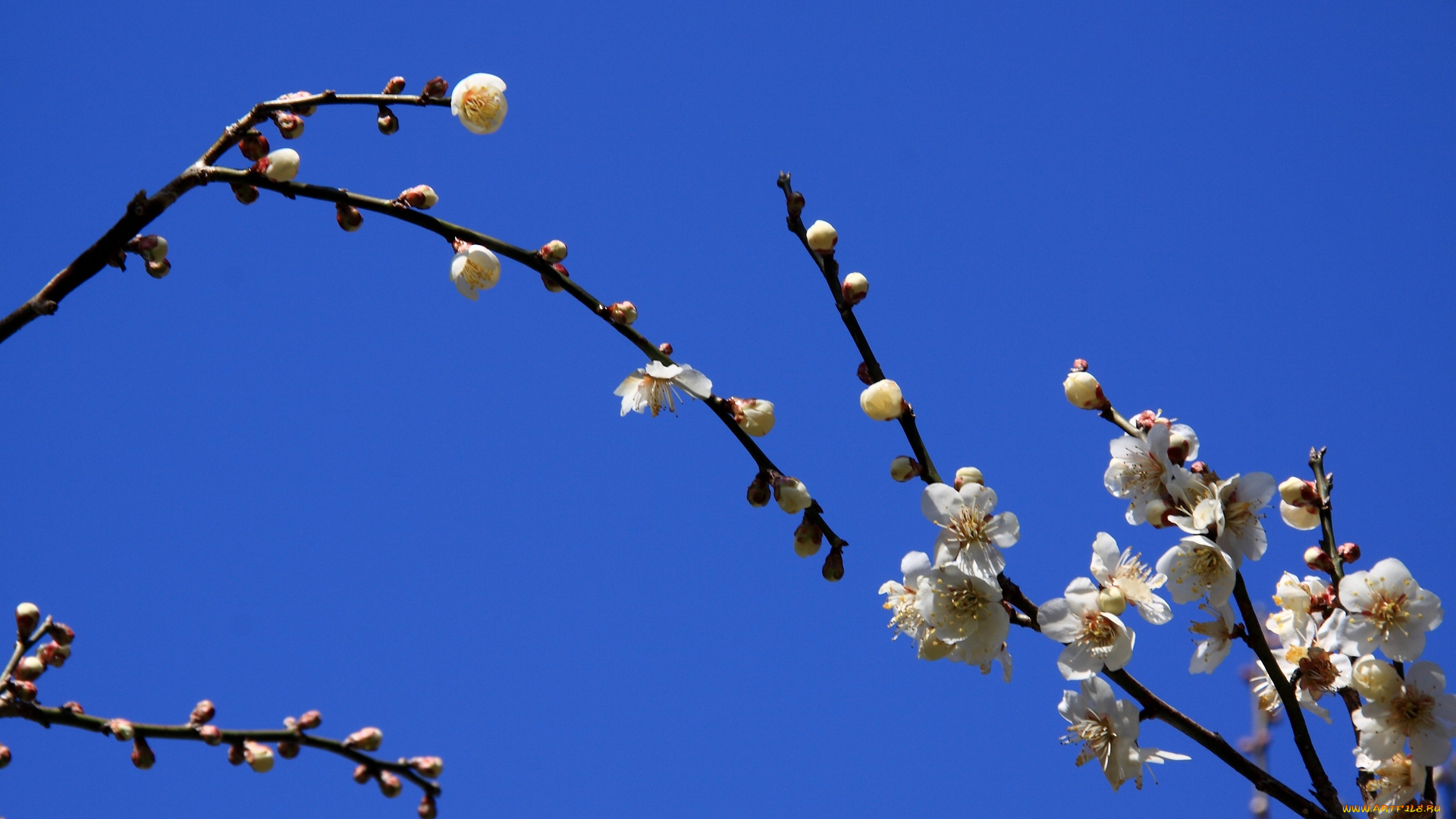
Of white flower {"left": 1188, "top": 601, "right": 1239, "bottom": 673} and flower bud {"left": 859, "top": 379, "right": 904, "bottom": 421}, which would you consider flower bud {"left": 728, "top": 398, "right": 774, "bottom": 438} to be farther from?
white flower {"left": 1188, "top": 601, "right": 1239, "bottom": 673}

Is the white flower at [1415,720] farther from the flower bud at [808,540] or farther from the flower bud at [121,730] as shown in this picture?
the flower bud at [121,730]

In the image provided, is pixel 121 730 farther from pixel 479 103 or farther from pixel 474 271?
pixel 479 103

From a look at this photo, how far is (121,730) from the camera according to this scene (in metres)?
1.72

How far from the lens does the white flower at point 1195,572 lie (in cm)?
189

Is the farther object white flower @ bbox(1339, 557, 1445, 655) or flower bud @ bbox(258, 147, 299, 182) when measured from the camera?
white flower @ bbox(1339, 557, 1445, 655)

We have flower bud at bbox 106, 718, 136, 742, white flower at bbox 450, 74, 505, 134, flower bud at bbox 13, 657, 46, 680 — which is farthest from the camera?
white flower at bbox 450, 74, 505, 134

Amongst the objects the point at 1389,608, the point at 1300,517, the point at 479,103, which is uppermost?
the point at 479,103

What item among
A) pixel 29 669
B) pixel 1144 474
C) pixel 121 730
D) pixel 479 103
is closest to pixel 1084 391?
pixel 1144 474

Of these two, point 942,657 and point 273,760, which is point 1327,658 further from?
point 273,760

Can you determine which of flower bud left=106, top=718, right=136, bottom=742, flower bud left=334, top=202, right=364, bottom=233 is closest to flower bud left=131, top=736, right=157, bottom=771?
flower bud left=106, top=718, right=136, bottom=742

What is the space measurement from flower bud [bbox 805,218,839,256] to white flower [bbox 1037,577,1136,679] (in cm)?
73

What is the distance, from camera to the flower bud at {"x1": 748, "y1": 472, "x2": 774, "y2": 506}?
1.92 metres

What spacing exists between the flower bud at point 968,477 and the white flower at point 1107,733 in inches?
18.6

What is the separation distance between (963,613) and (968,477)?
24cm
